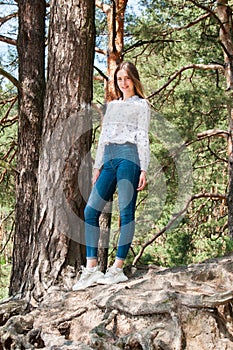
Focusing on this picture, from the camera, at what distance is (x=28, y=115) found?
12.2 ft

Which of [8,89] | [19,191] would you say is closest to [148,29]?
[8,89]

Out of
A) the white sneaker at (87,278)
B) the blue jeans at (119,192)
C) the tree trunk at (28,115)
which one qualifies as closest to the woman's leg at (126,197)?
the blue jeans at (119,192)

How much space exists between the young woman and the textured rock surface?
15cm

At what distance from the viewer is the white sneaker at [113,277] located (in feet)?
9.73

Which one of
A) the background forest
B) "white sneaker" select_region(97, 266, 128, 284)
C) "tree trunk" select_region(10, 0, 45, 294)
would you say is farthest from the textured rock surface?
the background forest

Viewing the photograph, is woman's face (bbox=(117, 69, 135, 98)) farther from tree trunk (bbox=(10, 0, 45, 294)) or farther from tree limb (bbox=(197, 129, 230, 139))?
tree limb (bbox=(197, 129, 230, 139))

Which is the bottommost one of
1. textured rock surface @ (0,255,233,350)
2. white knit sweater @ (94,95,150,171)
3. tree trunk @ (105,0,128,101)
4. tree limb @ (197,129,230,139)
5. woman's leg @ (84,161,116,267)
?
textured rock surface @ (0,255,233,350)

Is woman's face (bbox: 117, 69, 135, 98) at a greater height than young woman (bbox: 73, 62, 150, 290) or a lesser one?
greater

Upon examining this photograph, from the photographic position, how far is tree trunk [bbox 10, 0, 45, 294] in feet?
11.7

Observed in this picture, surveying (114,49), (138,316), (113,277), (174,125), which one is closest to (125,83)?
(113,277)

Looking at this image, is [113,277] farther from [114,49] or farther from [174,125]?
[174,125]

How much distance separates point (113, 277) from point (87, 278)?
6.0 inches

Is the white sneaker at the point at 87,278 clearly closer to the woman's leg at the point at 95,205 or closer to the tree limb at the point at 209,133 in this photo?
the woman's leg at the point at 95,205

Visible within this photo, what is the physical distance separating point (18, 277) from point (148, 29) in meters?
4.68
